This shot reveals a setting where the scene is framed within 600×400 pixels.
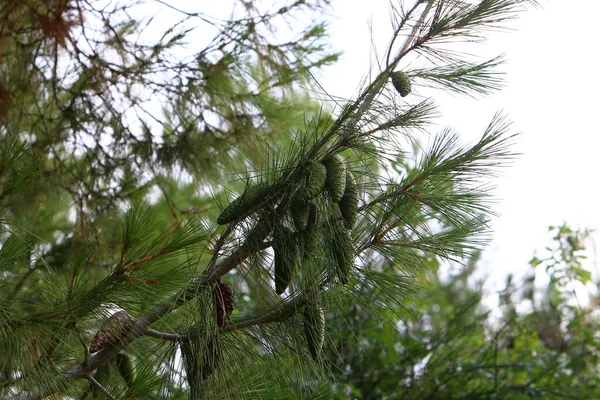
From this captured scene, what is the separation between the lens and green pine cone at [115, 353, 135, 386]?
1889 mm

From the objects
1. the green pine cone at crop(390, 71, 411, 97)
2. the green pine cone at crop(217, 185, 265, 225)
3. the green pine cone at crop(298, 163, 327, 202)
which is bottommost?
the green pine cone at crop(298, 163, 327, 202)

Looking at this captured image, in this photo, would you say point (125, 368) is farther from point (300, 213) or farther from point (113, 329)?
point (300, 213)

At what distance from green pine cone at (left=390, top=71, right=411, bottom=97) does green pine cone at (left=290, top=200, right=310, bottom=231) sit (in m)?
0.29

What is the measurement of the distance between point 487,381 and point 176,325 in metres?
2.65

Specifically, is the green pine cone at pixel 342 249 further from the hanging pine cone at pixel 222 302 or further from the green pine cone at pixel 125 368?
the green pine cone at pixel 125 368

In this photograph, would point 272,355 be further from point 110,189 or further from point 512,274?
point 512,274

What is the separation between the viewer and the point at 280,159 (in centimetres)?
162

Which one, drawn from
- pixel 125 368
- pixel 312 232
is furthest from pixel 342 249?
pixel 125 368

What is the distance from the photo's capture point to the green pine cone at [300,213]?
154 centimetres

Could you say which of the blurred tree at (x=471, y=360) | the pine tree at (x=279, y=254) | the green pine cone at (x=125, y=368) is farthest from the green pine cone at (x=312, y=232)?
the blurred tree at (x=471, y=360)

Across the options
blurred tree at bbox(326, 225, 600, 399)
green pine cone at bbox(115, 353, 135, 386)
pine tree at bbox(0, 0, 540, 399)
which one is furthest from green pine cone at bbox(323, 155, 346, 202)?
blurred tree at bbox(326, 225, 600, 399)

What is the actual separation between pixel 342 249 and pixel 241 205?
0.21 metres

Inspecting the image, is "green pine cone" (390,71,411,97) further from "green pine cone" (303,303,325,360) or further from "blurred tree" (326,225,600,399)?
"blurred tree" (326,225,600,399)

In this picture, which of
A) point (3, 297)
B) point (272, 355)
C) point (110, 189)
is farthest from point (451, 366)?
point (3, 297)
